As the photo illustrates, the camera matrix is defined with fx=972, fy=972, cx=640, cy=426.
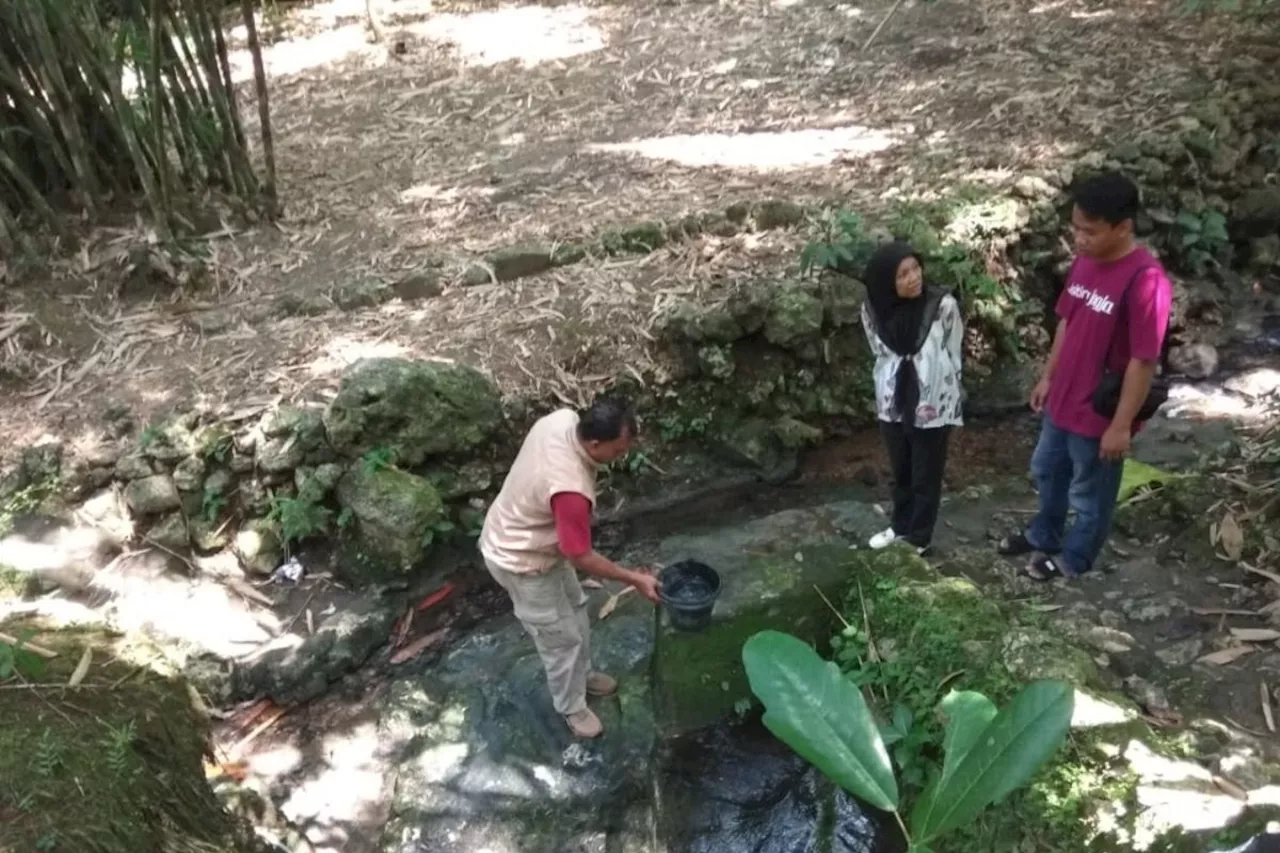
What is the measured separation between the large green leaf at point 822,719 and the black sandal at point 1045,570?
1.98m

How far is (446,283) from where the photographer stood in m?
5.23

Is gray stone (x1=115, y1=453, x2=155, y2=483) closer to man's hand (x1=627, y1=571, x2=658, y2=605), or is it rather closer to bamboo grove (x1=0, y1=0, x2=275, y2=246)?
bamboo grove (x1=0, y1=0, x2=275, y2=246)

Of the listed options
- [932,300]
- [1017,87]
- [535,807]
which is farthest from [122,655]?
[1017,87]

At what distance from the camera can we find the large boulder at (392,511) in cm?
420

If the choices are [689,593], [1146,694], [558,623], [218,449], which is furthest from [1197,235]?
[218,449]

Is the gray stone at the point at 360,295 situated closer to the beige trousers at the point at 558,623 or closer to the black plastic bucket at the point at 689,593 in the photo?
the beige trousers at the point at 558,623

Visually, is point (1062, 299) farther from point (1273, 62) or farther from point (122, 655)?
point (1273, 62)

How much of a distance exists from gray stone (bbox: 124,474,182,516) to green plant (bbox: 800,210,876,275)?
314cm

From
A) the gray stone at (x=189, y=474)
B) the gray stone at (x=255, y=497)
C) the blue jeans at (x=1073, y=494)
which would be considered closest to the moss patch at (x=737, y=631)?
the blue jeans at (x=1073, y=494)

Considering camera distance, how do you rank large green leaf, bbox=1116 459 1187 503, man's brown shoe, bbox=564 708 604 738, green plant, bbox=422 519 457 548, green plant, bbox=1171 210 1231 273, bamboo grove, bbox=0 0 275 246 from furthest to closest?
green plant, bbox=1171 210 1231 273
bamboo grove, bbox=0 0 275 246
green plant, bbox=422 519 457 548
large green leaf, bbox=1116 459 1187 503
man's brown shoe, bbox=564 708 604 738

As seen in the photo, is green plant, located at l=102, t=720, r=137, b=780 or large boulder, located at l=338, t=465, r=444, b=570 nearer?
green plant, located at l=102, t=720, r=137, b=780

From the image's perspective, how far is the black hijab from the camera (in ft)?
10.8

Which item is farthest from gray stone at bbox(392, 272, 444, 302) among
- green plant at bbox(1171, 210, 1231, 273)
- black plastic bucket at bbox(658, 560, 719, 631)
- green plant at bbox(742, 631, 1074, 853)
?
green plant at bbox(1171, 210, 1231, 273)

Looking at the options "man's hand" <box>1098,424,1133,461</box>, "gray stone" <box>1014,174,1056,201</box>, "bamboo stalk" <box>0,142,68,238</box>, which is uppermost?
"bamboo stalk" <box>0,142,68,238</box>
